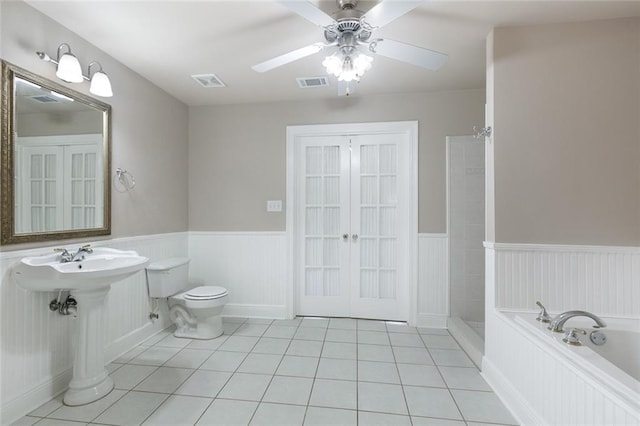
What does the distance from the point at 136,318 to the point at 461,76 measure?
3.61 m

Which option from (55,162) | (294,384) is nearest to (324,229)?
(294,384)

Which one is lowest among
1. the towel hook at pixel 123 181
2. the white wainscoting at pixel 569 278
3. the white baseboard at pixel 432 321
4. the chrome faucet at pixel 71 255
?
the white baseboard at pixel 432 321

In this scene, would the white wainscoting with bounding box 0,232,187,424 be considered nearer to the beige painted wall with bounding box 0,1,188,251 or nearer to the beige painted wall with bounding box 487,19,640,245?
the beige painted wall with bounding box 0,1,188,251

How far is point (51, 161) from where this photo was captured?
71.5 inches

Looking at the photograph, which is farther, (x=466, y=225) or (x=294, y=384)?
(x=466, y=225)

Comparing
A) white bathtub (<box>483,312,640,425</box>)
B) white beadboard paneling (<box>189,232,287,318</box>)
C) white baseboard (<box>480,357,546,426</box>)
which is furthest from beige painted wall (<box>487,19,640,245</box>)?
white beadboard paneling (<box>189,232,287,318</box>)

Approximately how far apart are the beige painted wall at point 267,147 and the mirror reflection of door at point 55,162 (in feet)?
3.83

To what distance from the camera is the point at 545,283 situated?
1836 mm

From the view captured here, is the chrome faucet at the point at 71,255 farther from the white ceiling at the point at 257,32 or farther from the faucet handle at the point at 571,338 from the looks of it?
the faucet handle at the point at 571,338

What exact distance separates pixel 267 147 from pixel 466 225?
2257mm

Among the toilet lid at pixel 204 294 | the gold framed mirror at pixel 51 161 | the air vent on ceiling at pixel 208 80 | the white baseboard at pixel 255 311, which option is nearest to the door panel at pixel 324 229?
the white baseboard at pixel 255 311

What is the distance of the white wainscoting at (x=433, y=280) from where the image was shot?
9.53ft

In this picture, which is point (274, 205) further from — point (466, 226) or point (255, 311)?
point (466, 226)

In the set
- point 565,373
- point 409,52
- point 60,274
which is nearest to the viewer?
point 565,373
